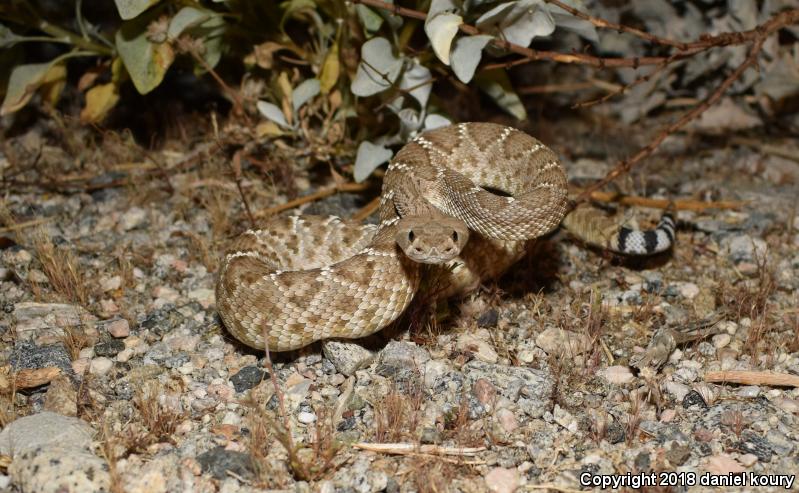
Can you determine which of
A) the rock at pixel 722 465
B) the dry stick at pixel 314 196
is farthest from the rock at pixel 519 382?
the dry stick at pixel 314 196

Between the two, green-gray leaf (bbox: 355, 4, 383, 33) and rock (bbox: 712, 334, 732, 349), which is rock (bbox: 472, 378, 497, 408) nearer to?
rock (bbox: 712, 334, 732, 349)

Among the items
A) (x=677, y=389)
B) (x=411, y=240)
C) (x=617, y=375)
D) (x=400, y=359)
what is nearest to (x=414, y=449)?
(x=400, y=359)

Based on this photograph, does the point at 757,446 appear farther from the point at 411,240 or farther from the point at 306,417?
the point at 306,417

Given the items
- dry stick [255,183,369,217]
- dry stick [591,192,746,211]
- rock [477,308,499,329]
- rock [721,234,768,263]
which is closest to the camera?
rock [477,308,499,329]

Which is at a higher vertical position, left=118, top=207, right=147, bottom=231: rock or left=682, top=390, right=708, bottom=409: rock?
left=118, top=207, right=147, bottom=231: rock

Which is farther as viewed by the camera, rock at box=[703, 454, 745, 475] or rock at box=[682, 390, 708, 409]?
rock at box=[682, 390, 708, 409]

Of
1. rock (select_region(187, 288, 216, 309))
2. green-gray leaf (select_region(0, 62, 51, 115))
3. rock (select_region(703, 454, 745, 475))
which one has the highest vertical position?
green-gray leaf (select_region(0, 62, 51, 115))

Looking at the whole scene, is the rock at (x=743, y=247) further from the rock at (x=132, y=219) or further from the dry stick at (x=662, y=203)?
the rock at (x=132, y=219)

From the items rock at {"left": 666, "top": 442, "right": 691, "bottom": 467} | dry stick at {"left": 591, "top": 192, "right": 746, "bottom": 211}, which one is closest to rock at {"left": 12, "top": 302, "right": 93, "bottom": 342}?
rock at {"left": 666, "top": 442, "right": 691, "bottom": 467}
